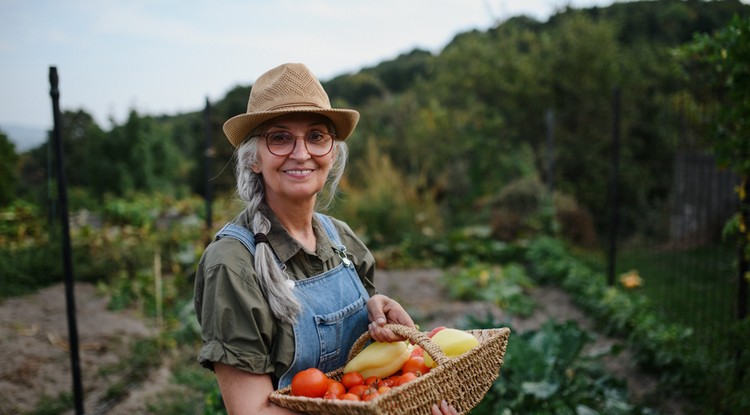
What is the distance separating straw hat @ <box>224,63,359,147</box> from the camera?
1.78 metres

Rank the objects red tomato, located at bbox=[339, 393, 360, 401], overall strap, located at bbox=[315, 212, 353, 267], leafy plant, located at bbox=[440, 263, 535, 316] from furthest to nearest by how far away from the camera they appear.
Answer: leafy plant, located at bbox=[440, 263, 535, 316]
overall strap, located at bbox=[315, 212, 353, 267]
red tomato, located at bbox=[339, 393, 360, 401]

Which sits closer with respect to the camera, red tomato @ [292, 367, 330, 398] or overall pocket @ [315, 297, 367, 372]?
red tomato @ [292, 367, 330, 398]

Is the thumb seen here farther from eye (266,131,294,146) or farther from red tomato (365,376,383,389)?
eye (266,131,294,146)

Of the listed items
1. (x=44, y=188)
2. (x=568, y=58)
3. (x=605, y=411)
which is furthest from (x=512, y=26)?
(x=605, y=411)

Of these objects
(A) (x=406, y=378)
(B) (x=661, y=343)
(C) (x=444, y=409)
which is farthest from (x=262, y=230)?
(B) (x=661, y=343)

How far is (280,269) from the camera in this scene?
5.85 feet

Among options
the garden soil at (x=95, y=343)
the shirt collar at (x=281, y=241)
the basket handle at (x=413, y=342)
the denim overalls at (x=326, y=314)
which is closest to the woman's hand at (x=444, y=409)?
the basket handle at (x=413, y=342)

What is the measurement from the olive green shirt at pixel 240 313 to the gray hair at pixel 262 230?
2 cm

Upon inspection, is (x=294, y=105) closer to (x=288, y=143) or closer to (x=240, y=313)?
(x=288, y=143)

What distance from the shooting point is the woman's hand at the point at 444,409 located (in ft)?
5.10

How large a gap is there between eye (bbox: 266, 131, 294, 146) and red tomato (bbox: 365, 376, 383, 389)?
79 centimetres

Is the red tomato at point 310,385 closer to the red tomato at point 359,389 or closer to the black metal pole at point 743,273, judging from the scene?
the red tomato at point 359,389

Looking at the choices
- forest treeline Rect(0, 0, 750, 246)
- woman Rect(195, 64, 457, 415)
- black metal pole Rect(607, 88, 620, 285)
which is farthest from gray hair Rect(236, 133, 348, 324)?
forest treeline Rect(0, 0, 750, 246)

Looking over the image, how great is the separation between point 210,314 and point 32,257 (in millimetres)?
6056
